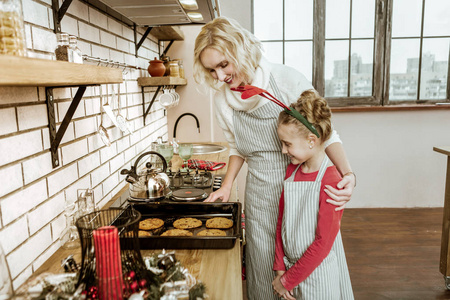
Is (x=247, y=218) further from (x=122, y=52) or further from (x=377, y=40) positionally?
(x=377, y=40)

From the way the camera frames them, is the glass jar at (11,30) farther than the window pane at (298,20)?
No

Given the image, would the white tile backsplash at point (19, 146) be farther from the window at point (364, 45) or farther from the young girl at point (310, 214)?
the window at point (364, 45)

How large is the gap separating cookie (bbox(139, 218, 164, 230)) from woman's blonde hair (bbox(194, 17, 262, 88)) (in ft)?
2.16

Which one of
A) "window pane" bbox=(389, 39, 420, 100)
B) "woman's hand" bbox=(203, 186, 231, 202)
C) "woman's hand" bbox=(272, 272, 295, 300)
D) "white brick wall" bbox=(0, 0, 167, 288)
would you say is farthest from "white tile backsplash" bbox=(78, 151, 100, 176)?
"window pane" bbox=(389, 39, 420, 100)

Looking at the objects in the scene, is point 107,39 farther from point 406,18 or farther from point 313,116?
point 406,18

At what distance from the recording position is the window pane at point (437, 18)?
3.79 metres

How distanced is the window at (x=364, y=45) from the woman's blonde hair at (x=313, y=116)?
2.67 m

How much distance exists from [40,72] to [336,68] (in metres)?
3.65

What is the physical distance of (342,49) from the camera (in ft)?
12.7

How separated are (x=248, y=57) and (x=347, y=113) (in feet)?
8.62

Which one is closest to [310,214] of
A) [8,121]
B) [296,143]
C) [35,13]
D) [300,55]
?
[296,143]

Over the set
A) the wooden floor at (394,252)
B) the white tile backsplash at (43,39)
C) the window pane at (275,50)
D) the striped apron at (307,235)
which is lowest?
the wooden floor at (394,252)

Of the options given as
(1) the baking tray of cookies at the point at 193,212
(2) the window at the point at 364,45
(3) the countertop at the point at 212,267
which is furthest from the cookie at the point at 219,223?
(2) the window at the point at 364,45

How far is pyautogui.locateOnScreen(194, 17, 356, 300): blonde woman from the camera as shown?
146cm
